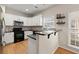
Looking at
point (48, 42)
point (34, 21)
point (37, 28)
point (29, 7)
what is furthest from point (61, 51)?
point (29, 7)

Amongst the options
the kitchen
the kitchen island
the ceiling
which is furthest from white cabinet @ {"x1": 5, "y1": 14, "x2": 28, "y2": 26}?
the kitchen island

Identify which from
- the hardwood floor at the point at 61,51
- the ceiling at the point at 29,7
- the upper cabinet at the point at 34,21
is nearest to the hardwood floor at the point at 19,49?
the hardwood floor at the point at 61,51

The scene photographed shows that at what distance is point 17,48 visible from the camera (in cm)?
136

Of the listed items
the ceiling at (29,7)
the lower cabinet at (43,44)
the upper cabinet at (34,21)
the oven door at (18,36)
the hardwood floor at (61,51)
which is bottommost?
the hardwood floor at (61,51)

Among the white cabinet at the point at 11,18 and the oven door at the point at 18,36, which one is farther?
the oven door at the point at 18,36

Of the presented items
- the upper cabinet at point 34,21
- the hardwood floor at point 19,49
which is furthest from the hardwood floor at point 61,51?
the upper cabinet at point 34,21

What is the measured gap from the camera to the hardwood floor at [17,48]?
1315 mm

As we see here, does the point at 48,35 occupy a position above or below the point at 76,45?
above

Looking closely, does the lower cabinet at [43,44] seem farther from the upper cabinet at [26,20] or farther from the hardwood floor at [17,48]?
the upper cabinet at [26,20]

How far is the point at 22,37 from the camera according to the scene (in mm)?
1445

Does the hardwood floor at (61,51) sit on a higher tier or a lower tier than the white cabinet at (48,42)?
lower
